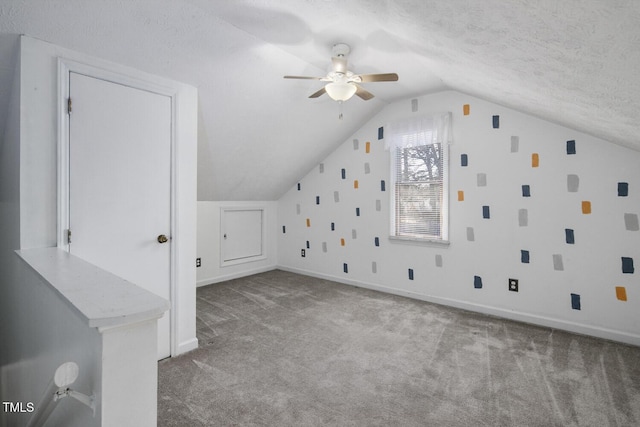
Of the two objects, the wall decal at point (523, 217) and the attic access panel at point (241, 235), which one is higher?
the wall decal at point (523, 217)

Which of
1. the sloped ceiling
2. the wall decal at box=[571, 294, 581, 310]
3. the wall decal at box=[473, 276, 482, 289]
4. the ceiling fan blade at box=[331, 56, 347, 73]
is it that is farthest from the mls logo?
the wall decal at box=[571, 294, 581, 310]

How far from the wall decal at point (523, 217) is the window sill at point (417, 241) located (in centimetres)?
74

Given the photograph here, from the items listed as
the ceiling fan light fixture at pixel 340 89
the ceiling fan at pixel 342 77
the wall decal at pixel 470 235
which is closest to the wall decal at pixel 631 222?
the wall decal at pixel 470 235

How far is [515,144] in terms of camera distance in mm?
3152

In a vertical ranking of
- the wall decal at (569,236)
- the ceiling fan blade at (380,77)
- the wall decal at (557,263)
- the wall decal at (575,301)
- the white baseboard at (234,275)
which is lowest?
the white baseboard at (234,275)

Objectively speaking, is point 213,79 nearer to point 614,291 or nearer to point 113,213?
point 113,213

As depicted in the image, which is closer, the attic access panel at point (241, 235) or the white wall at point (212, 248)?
the white wall at point (212, 248)

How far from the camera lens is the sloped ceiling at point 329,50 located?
1112 mm

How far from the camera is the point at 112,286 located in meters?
1.04

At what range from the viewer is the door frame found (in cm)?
189

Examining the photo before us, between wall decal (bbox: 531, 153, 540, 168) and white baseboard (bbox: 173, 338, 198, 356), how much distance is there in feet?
11.4

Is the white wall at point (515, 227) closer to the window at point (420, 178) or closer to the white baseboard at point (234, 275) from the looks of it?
the window at point (420, 178)

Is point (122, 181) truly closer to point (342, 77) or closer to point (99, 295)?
point (99, 295)

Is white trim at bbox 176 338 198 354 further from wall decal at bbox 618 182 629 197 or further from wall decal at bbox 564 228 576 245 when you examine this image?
wall decal at bbox 618 182 629 197
